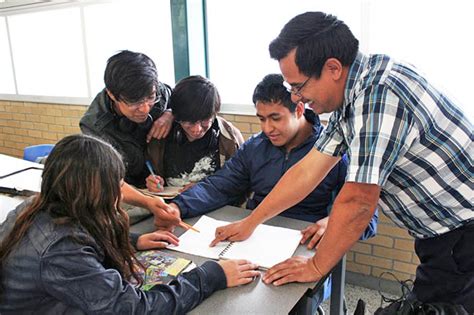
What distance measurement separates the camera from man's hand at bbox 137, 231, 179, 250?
139 centimetres

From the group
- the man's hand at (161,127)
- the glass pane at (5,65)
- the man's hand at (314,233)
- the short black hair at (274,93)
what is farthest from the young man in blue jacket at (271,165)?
the glass pane at (5,65)

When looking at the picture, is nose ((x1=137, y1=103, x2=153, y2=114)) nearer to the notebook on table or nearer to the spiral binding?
the notebook on table

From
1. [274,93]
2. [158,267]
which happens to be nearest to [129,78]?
[274,93]

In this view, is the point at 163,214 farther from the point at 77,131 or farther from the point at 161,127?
the point at 77,131

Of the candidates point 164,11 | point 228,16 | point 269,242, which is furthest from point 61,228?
point 164,11

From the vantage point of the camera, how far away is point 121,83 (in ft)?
5.58

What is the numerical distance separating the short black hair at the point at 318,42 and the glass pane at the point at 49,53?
2930 millimetres

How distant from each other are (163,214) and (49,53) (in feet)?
Result: 9.85

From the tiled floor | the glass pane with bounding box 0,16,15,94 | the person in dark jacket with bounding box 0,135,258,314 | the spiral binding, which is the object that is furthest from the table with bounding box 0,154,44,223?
the glass pane with bounding box 0,16,15,94

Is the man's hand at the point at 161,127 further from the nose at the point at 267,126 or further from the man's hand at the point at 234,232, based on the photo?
the man's hand at the point at 234,232

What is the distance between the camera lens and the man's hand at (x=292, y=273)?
117cm

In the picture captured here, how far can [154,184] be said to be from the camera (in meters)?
1.90

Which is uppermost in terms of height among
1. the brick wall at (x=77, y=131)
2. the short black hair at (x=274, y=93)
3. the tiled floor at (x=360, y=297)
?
the short black hair at (x=274, y=93)

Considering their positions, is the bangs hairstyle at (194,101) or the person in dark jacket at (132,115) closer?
the person in dark jacket at (132,115)
